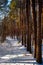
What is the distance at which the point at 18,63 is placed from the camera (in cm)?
804

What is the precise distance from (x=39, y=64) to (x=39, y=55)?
543 millimetres

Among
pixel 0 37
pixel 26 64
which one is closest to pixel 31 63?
pixel 26 64

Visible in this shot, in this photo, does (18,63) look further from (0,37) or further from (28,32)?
(0,37)

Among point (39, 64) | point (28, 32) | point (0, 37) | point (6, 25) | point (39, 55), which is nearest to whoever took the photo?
point (39, 64)

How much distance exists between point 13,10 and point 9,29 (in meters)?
3.18

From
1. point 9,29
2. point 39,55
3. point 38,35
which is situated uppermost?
point 38,35

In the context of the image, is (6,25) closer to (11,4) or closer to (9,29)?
(9,29)

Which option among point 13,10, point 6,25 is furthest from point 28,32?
point 13,10

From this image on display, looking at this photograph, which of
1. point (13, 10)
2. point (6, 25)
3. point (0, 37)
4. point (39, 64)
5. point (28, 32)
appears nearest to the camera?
point (39, 64)

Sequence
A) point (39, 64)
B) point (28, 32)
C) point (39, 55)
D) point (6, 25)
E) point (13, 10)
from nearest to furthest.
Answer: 1. point (39, 64)
2. point (39, 55)
3. point (28, 32)
4. point (6, 25)
5. point (13, 10)

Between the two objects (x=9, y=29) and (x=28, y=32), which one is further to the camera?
(x=9, y=29)

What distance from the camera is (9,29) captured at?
23734 millimetres

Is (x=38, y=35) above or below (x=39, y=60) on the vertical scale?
above

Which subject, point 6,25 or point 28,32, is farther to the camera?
point 6,25
